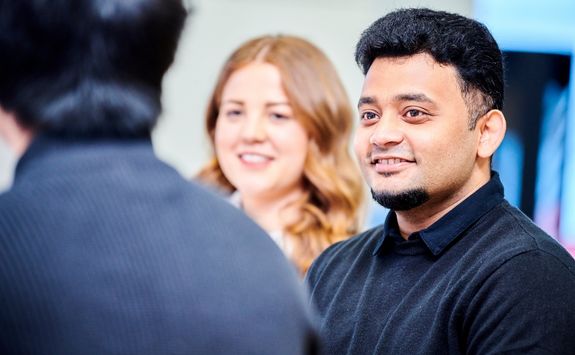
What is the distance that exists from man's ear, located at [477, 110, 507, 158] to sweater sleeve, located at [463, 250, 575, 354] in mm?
323

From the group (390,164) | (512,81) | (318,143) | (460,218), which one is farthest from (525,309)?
(512,81)

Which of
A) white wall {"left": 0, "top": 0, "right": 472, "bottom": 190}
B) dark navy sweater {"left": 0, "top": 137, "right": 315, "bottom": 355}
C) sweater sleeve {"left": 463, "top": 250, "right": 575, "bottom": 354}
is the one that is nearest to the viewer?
dark navy sweater {"left": 0, "top": 137, "right": 315, "bottom": 355}

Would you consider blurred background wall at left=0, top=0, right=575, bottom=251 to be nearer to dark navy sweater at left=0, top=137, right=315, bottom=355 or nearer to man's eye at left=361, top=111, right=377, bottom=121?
man's eye at left=361, top=111, right=377, bottom=121

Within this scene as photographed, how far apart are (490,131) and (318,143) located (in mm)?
850

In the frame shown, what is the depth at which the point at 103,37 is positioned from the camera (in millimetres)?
803

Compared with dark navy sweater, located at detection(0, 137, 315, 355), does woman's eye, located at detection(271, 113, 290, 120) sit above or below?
above

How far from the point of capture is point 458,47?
1607mm

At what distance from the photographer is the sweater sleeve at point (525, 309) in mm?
1301

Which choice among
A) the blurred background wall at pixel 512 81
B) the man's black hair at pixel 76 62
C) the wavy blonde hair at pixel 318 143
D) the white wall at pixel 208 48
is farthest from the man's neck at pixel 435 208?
the white wall at pixel 208 48

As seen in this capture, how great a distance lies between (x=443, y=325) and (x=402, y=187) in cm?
30

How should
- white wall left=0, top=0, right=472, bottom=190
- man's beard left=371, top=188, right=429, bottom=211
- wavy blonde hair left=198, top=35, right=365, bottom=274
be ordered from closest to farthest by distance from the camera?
man's beard left=371, top=188, right=429, bottom=211 < wavy blonde hair left=198, top=35, right=365, bottom=274 < white wall left=0, top=0, right=472, bottom=190

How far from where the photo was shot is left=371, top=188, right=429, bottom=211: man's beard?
1588 millimetres

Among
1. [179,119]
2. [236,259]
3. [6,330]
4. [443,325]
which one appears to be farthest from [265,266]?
[179,119]

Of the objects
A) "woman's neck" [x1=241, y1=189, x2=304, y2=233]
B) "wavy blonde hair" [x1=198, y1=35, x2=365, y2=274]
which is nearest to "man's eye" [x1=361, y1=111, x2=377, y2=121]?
"wavy blonde hair" [x1=198, y1=35, x2=365, y2=274]
